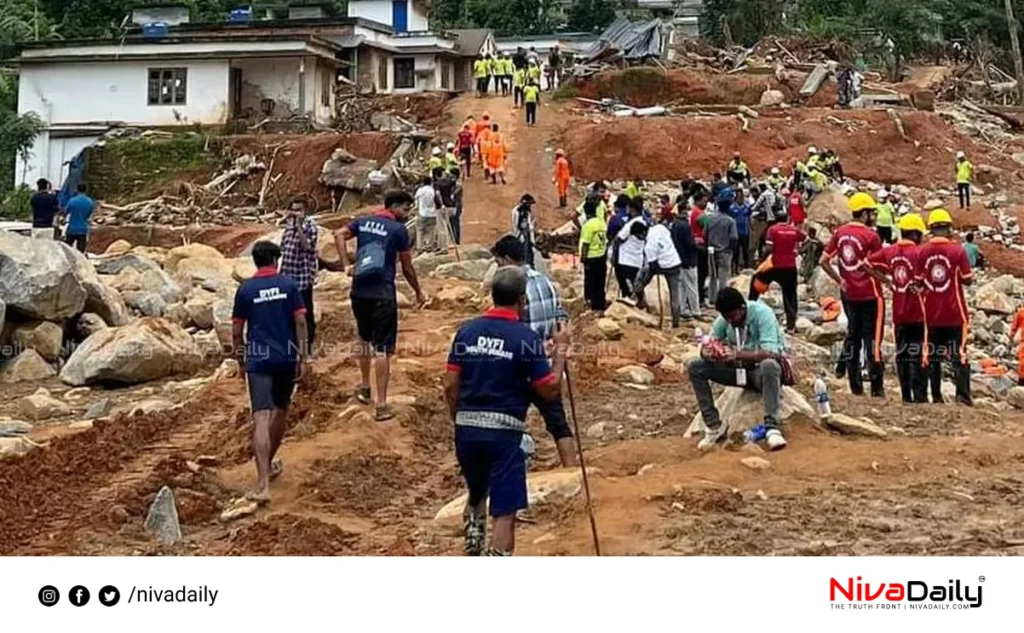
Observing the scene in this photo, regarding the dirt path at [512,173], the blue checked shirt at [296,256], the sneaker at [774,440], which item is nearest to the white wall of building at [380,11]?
the dirt path at [512,173]

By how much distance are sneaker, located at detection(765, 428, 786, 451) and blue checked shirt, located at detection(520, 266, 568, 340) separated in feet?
4.16

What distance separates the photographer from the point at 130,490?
6.86m

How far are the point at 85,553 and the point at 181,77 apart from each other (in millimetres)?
23081

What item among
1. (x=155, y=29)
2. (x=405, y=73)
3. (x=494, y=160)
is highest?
(x=155, y=29)

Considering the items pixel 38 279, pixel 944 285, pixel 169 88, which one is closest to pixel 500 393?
pixel 944 285

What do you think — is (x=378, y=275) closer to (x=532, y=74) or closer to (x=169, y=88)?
(x=532, y=74)

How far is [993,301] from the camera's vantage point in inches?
597

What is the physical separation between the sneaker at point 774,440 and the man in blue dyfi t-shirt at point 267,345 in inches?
97.4

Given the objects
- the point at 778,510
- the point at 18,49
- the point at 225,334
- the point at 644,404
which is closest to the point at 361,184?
the point at 18,49

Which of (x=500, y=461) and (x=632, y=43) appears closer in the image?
(x=500, y=461)

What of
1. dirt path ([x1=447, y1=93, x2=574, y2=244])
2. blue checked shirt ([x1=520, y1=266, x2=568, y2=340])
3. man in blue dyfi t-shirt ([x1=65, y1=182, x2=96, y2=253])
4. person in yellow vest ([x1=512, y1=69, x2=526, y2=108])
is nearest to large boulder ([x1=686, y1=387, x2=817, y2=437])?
blue checked shirt ([x1=520, y1=266, x2=568, y2=340])

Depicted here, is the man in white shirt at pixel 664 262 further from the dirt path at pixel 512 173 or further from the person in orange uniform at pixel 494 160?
the person in orange uniform at pixel 494 160
